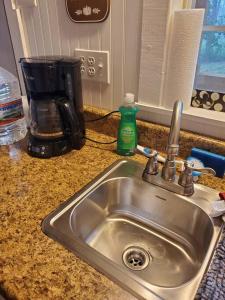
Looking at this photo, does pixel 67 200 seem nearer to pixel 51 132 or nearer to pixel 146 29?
pixel 51 132

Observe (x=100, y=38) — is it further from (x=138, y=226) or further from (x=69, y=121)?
(x=138, y=226)

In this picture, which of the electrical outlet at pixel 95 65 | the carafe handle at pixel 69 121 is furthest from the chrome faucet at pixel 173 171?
the electrical outlet at pixel 95 65

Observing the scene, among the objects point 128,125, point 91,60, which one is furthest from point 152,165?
point 91,60

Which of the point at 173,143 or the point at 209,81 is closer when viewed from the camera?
the point at 173,143

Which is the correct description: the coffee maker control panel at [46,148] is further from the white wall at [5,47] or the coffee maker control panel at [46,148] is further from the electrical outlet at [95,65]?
the white wall at [5,47]

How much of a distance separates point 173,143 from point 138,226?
1.05ft

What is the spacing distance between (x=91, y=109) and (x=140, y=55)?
32cm

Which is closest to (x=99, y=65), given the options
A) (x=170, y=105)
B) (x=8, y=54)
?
(x=170, y=105)

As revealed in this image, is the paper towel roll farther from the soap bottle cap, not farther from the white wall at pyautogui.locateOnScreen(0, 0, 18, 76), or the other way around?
the white wall at pyautogui.locateOnScreen(0, 0, 18, 76)

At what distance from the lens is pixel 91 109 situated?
103cm

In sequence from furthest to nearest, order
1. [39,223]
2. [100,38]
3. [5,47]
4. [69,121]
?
[5,47]
[100,38]
[69,121]
[39,223]

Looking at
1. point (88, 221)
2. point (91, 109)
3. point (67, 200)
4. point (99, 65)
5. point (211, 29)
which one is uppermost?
point (211, 29)

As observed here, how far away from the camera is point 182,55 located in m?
0.74

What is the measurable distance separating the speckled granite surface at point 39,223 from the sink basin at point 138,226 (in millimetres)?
33
